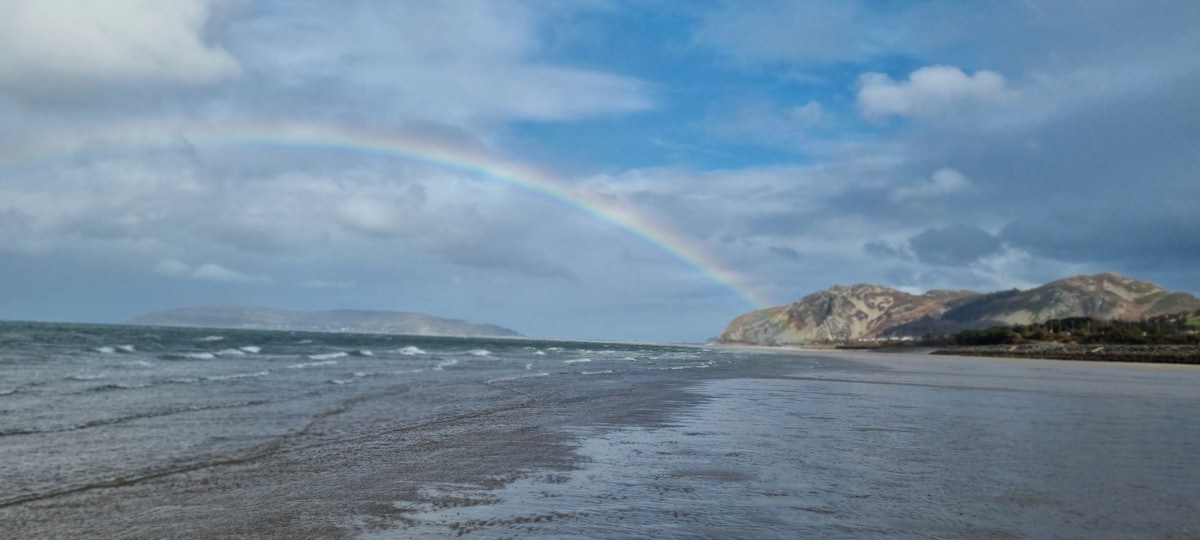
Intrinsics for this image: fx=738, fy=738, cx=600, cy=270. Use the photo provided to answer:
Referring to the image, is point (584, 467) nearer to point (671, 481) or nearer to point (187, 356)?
point (671, 481)

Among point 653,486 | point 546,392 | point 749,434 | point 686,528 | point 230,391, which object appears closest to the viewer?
point 686,528

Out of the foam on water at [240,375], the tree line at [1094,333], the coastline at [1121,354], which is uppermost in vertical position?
the tree line at [1094,333]

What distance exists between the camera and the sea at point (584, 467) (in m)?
7.24

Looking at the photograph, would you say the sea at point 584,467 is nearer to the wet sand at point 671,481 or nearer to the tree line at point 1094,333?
the wet sand at point 671,481

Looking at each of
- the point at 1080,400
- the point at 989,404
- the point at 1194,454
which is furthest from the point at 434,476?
the point at 1080,400

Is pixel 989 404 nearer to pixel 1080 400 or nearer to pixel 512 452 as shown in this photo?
pixel 1080 400

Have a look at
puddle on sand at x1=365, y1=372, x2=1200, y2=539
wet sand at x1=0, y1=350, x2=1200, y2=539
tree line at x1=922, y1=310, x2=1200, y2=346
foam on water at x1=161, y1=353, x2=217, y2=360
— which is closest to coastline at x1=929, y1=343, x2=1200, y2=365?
tree line at x1=922, y1=310, x2=1200, y2=346

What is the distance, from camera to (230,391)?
22297mm

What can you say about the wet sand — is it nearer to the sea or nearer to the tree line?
the sea

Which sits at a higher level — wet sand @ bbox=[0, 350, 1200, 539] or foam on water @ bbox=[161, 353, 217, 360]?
foam on water @ bbox=[161, 353, 217, 360]

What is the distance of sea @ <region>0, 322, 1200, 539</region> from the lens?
23.8 ft

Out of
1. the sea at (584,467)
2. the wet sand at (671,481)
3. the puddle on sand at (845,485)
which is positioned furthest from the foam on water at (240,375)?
the puddle on sand at (845,485)

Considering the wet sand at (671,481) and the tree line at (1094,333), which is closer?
the wet sand at (671,481)

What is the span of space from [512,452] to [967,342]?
136 meters
